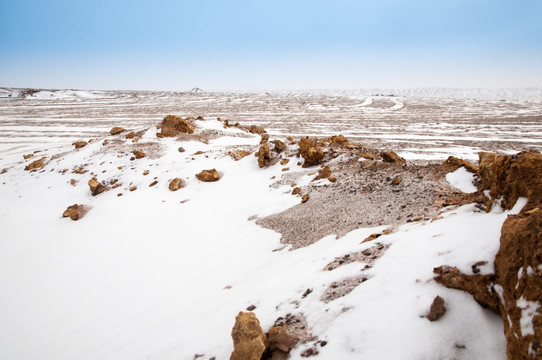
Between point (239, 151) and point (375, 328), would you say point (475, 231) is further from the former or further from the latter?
Answer: point (239, 151)

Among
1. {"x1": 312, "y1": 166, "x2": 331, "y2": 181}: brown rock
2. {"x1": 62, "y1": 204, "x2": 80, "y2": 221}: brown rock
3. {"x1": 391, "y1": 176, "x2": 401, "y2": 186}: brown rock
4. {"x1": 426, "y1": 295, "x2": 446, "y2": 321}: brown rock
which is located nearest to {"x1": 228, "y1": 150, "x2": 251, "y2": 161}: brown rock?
{"x1": 312, "y1": 166, "x2": 331, "y2": 181}: brown rock

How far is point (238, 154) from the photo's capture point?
34.2 feet

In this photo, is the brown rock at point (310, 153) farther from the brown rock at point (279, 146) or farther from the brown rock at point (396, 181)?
the brown rock at point (396, 181)

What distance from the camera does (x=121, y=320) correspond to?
4430mm

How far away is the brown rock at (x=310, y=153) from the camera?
8.61m

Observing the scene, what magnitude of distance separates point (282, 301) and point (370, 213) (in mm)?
2626

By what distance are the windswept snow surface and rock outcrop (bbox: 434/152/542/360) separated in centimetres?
13

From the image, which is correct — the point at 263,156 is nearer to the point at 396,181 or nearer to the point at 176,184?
the point at 176,184

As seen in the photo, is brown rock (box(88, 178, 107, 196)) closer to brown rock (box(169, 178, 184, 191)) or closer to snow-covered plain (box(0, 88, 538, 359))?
snow-covered plain (box(0, 88, 538, 359))

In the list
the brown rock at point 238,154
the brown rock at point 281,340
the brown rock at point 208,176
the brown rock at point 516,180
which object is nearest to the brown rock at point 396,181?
the brown rock at point 516,180


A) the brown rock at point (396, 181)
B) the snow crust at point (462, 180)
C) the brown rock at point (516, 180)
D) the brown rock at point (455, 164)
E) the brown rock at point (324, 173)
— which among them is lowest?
the brown rock at point (324, 173)

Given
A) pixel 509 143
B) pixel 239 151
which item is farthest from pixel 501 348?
pixel 509 143

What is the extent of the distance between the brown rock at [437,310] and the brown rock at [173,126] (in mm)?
13252

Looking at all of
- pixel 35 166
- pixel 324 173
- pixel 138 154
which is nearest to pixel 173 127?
pixel 138 154
